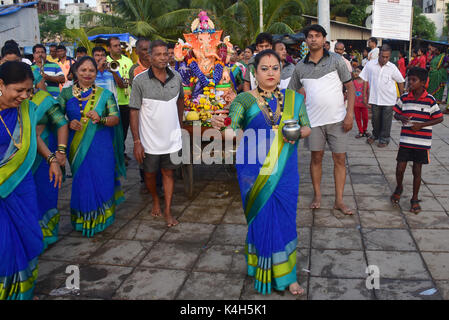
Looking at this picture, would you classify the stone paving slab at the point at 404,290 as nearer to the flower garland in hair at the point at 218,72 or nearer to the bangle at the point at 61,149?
the bangle at the point at 61,149

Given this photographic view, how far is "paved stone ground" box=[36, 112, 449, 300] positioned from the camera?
3379 mm

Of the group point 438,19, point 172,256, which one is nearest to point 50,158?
point 172,256

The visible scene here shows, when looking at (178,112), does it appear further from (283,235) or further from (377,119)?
(377,119)

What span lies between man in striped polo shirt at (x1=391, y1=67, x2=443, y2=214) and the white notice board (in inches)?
270

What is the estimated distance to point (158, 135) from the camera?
15.3 ft

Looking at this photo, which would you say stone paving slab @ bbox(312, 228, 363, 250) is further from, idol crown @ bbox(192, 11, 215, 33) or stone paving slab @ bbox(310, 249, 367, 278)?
idol crown @ bbox(192, 11, 215, 33)

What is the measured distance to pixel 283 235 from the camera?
322 cm

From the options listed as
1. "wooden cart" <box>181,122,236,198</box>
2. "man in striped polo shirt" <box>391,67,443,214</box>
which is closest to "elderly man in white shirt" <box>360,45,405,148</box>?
"man in striped polo shirt" <box>391,67,443,214</box>

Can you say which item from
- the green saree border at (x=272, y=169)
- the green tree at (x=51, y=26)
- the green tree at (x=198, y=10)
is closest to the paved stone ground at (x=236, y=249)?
the green saree border at (x=272, y=169)

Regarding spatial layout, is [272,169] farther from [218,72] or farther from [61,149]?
[218,72]

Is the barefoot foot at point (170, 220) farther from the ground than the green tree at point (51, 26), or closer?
closer

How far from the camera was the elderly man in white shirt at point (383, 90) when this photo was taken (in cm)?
797

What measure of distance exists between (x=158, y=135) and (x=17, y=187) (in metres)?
1.80
